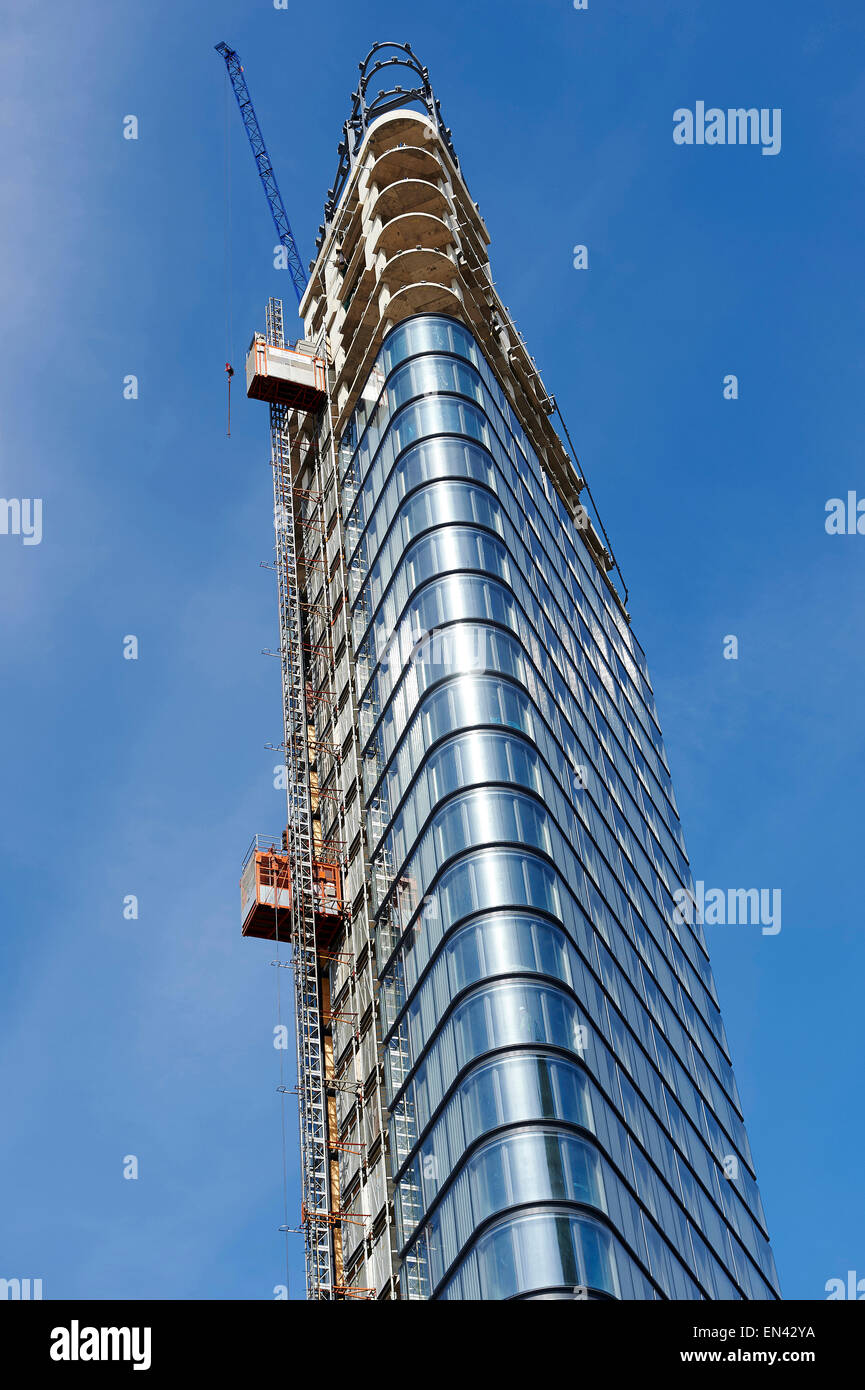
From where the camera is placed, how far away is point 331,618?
70.3 m

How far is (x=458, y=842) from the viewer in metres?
50.3

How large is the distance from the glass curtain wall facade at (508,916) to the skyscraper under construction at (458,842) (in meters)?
0.14

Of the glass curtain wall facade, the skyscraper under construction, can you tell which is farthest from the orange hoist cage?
the glass curtain wall facade

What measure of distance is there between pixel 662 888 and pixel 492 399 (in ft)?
78.7

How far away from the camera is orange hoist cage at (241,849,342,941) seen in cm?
6322

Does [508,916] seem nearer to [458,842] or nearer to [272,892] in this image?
[458,842]

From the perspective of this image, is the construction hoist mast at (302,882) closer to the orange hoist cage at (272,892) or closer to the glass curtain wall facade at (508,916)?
the orange hoist cage at (272,892)

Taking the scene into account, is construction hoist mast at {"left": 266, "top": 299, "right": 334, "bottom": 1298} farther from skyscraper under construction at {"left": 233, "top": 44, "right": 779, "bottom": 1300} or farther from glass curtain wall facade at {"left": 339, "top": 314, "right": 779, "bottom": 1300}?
glass curtain wall facade at {"left": 339, "top": 314, "right": 779, "bottom": 1300}

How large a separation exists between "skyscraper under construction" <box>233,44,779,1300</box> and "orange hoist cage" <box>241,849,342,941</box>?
0.15 meters

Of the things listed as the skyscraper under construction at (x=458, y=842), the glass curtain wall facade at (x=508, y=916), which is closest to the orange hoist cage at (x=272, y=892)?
the skyscraper under construction at (x=458, y=842)

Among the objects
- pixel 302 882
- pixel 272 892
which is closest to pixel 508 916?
pixel 302 882

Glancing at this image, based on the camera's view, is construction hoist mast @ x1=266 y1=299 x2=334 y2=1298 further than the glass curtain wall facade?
Yes
